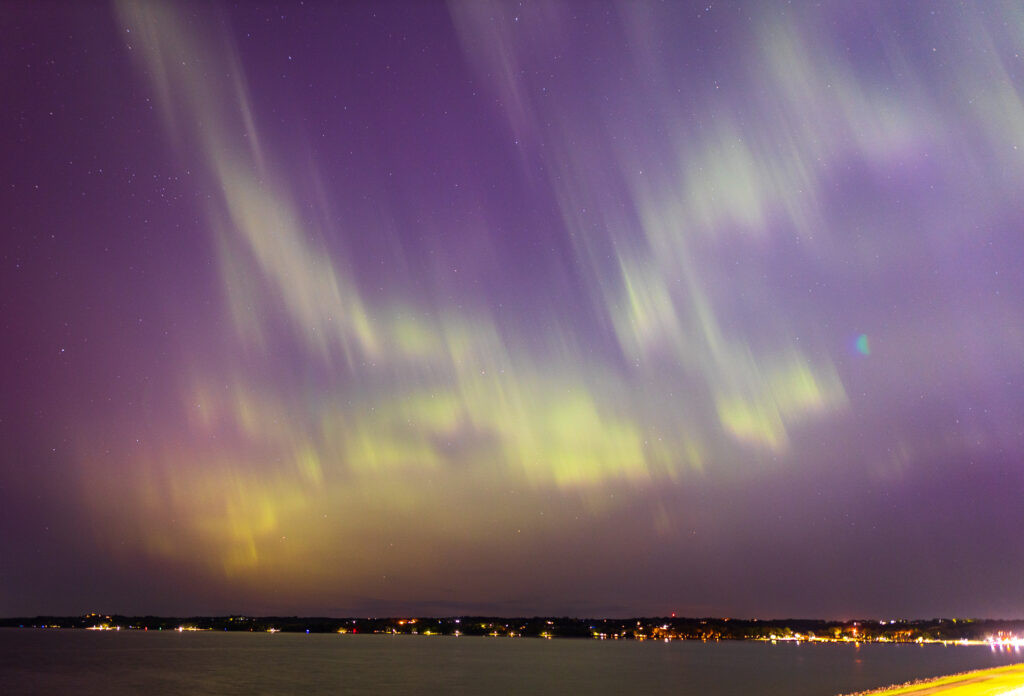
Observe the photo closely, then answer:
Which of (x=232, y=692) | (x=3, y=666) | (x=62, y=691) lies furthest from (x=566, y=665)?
(x=3, y=666)

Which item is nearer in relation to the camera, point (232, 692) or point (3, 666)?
point (232, 692)

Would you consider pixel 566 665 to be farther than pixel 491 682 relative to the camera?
Yes

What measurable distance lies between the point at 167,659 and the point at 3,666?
95.7ft

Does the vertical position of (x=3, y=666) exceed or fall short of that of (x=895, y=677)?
it exceeds it

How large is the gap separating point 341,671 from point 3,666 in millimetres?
61083

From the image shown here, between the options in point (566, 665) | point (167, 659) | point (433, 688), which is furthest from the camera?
point (167, 659)

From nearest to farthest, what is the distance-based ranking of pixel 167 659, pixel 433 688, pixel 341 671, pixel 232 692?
pixel 232 692 → pixel 433 688 → pixel 341 671 → pixel 167 659

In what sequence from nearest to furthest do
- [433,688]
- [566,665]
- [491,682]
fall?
[433,688], [491,682], [566,665]

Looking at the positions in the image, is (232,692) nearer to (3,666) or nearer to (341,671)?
(341,671)

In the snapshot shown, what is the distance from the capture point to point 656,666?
154 metres

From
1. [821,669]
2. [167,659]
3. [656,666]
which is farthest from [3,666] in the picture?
[821,669]

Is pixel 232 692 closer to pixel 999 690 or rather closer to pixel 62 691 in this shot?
pixel 62 691

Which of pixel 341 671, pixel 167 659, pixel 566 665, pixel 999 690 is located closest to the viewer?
pixel 999 690

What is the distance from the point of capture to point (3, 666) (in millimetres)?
140375
